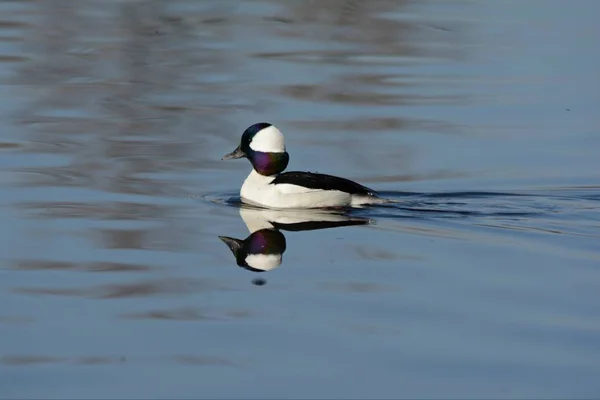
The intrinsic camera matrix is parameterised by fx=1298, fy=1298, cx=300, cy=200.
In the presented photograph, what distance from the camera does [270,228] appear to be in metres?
9.42

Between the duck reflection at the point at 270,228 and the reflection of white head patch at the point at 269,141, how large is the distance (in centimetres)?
63

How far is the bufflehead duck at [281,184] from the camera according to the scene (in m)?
10.0

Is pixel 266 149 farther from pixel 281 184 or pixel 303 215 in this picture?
pixel 303 215

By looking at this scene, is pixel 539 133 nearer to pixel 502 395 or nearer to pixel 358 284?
pixel 358 284

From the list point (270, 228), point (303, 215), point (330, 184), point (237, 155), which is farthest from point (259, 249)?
Result: point (237, 155)

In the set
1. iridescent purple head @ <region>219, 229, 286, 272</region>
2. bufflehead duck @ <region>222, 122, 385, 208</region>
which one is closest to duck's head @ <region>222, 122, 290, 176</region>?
bufflehead duck @ <region>222, 122, 385, 208</region>

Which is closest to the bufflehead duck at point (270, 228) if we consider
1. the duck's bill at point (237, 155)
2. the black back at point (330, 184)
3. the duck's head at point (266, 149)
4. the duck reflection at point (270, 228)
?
the duck reflection at point (270, 228)

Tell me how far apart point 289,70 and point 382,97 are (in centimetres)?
187

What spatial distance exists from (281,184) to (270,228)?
89cm

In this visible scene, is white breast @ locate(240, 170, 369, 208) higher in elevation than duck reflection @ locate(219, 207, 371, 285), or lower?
higher

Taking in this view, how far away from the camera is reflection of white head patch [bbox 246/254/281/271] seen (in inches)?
318

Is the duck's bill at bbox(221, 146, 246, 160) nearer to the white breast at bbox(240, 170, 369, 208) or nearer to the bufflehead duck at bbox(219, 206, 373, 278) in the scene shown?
the white breast at bbox(240, 170, 369, 208)

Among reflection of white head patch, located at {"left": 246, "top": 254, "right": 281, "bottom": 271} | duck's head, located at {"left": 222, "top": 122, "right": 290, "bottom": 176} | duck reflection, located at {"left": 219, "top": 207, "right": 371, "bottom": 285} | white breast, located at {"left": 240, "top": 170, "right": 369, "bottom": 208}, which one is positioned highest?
duck's head, located at {"left": 222, "top": 122, "right": 290, "bottom": 176}

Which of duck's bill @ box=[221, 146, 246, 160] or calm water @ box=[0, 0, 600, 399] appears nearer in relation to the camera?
calm water @ box=[0, 0, 600, 399]
